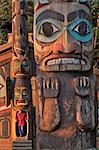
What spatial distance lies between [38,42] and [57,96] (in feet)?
3.49

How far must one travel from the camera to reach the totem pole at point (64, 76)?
6.90 metres

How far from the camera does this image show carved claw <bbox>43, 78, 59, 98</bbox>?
7.02 metres

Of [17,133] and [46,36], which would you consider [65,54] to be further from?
[17,133]

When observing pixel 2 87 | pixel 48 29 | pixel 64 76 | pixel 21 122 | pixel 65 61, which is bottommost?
pixel 21 122

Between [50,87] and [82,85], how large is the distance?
0.57 m

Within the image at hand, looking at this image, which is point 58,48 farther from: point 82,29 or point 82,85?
point 82,85

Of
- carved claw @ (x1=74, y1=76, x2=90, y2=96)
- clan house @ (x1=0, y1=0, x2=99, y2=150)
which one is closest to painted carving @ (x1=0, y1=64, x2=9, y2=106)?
clan house @ (x1=0, y1=0, x2=99, y2=150)

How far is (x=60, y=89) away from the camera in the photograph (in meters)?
7.08

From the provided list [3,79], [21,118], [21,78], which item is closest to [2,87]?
[3,79]

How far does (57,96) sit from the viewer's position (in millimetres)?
7004

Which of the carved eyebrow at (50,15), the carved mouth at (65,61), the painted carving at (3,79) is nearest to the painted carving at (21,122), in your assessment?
the carved mouth at (65,61)

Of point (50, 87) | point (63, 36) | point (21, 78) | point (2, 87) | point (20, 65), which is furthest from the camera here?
point (2, 87)

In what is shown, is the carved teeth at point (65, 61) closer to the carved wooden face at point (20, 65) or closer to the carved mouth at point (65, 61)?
the carved mouth at point (65, 61)

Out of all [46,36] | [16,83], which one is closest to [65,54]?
[46,36]
